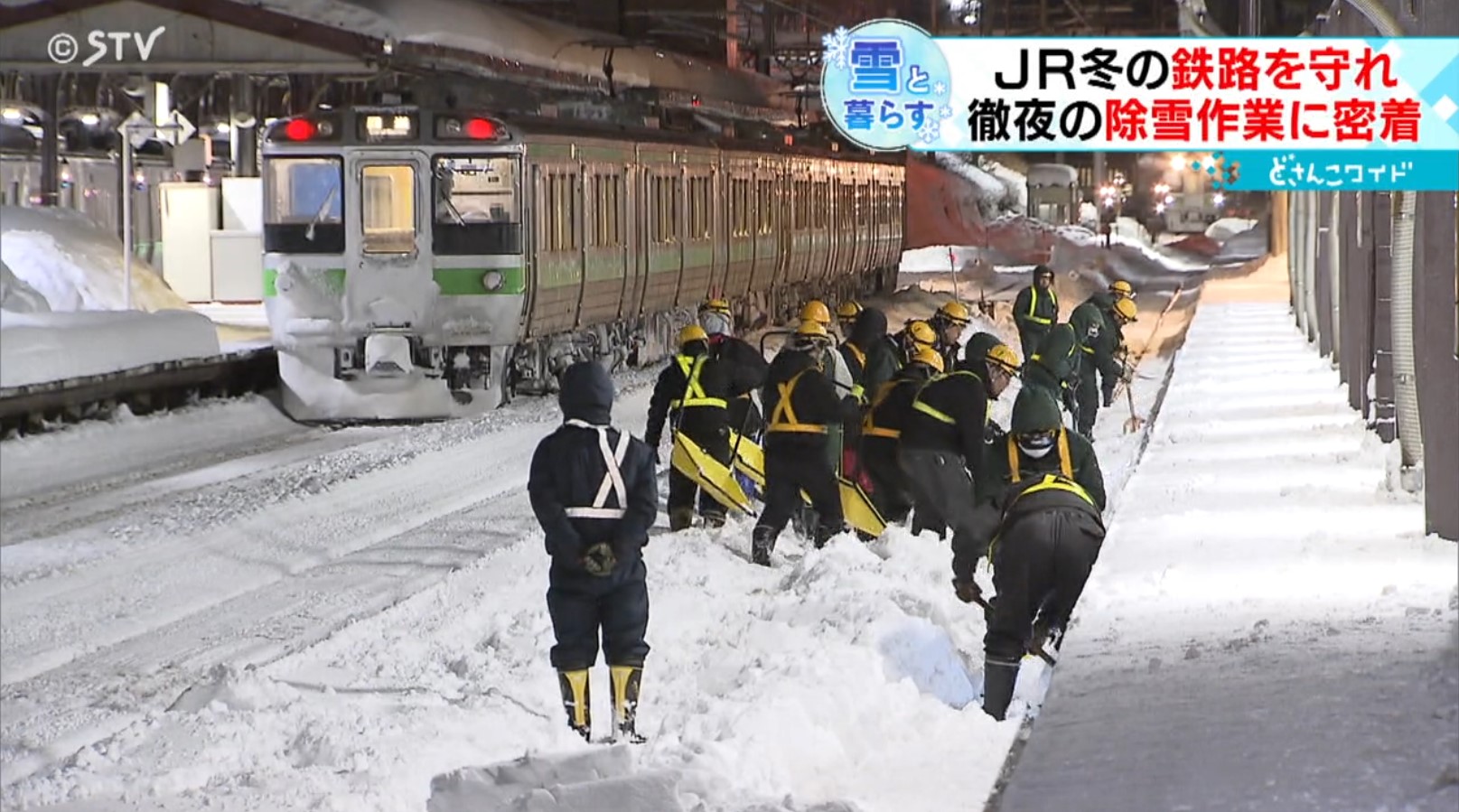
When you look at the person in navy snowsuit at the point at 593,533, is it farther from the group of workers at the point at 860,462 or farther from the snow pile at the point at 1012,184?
the snow pile at the point at 1012,184

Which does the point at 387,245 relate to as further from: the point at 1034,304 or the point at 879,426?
the point at 879,426

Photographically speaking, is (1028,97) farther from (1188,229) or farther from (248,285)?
(1188,229)

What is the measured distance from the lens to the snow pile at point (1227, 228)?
299ft

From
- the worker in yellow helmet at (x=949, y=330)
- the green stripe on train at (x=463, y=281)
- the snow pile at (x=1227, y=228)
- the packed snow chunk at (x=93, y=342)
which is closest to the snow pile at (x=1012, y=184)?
the snow pile at (x=1227, y=228)

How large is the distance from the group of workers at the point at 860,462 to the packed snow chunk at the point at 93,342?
7329 mm

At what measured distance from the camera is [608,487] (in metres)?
8.70

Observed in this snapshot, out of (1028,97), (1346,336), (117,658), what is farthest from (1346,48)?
(117,658)

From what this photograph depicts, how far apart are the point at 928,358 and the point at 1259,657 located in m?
5.00

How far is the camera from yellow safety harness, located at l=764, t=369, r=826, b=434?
12781 mm

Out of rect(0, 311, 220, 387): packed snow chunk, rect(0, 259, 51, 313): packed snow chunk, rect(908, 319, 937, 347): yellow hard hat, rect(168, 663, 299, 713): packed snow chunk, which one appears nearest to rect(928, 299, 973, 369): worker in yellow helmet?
rect(908, 319, 937, 347): yellow hard hat

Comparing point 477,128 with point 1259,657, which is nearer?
point 1259,657

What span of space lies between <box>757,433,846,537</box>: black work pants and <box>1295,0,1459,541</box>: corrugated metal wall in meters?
3.27

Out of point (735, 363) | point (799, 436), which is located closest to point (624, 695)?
point (799, 436)

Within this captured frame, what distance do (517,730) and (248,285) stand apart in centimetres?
2338
